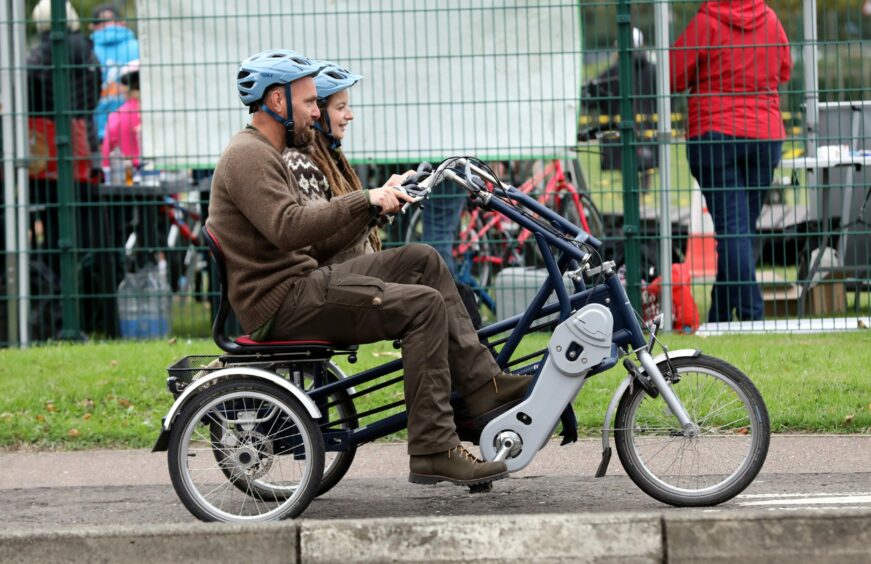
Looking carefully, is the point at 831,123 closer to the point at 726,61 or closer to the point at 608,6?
the point at 726,61

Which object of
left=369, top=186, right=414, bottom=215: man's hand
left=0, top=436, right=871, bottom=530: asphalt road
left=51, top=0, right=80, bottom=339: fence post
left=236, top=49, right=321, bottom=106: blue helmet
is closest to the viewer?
left=369, top=186, right=414, bottom=215: man's hand

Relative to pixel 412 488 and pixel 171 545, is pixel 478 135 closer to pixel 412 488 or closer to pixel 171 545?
pixel 412 488

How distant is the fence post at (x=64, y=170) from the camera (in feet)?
34.4

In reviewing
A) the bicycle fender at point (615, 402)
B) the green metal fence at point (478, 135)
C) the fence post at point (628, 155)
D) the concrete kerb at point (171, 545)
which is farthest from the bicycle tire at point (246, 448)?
the fence post at point (628, 155)

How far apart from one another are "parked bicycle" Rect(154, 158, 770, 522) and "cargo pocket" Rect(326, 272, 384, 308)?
208 millimetres

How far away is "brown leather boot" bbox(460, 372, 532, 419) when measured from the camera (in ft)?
18.7

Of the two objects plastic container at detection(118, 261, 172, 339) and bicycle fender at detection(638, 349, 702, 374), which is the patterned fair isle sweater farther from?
plastic container at detection(118, 261, 172, 339)

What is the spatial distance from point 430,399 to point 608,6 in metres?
5.34

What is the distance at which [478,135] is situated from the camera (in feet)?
33.3

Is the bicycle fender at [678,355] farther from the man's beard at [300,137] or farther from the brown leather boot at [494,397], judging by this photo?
the man's beard at [300,137]

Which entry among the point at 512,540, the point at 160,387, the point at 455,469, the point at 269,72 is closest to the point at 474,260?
the point at 160,387

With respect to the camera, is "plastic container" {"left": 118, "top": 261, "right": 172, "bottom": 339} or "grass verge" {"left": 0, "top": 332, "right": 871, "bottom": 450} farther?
"plastic container" {"left": 118, "top": 261, "right": 172, "bottom": 339}

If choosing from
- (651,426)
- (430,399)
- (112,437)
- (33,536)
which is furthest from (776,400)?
(33,536)

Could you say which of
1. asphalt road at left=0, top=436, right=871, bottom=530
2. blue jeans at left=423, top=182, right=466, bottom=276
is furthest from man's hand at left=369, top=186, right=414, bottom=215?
blue jeans at left=423, top=182, right=466, bottom=276
